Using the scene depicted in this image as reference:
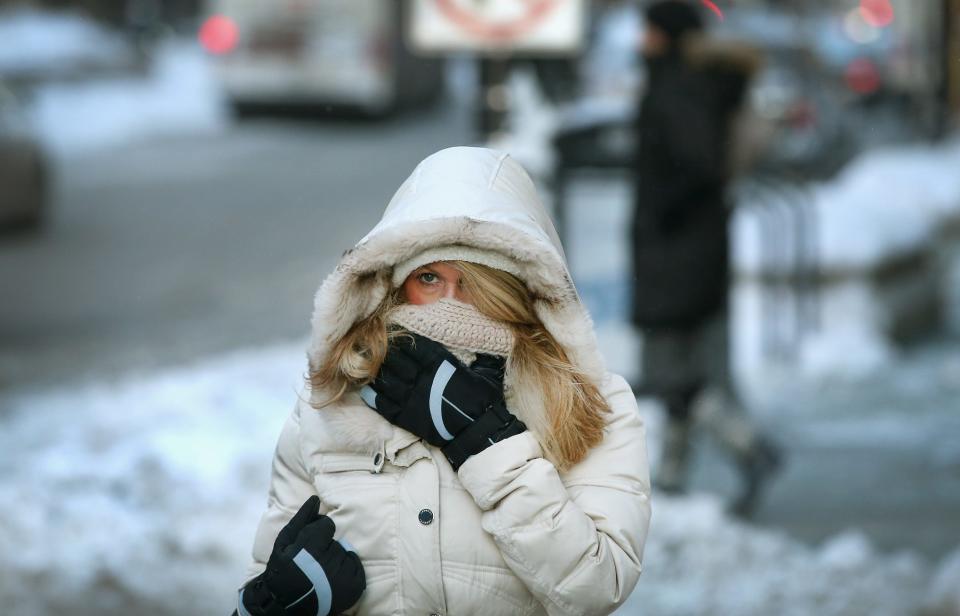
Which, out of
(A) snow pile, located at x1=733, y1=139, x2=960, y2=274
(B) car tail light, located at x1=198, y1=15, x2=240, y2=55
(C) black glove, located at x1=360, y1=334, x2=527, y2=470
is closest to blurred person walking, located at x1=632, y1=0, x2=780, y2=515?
(A) snow pile, located at x1=733, y1=139, x2=960, y2=274

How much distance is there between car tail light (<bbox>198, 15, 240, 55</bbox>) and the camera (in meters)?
18.2

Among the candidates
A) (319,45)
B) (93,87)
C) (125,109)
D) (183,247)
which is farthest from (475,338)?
(93,87)

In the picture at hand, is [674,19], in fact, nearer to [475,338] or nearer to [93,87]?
[475,338]

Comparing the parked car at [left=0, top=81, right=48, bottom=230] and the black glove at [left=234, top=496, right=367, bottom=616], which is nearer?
the black glove at [left=234, top=496, right=367, bottom=616]

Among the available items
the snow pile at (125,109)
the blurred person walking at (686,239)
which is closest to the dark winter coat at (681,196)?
the blurred person walking at (686,239)

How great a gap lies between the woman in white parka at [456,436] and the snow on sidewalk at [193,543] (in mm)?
2299

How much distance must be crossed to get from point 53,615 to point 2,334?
4.45m

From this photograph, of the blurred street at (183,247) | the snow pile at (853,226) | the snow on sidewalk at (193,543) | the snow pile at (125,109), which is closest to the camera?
the snow on sidewalk at (193,543)

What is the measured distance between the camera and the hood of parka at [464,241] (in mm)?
2342

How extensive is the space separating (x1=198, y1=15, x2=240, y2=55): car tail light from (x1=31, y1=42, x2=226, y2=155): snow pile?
144 centimetres

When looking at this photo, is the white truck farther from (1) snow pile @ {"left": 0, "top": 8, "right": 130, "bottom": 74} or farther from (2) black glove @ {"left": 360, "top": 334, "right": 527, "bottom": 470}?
(2) black glove @ {"left": 360, "top": 334, "right": 527, "bottom": 470}

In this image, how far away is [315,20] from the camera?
17.9m

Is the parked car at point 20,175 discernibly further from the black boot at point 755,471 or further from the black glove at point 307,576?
the black glove at point 307,576

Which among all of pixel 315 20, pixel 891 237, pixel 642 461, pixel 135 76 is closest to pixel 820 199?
pixel 891 237
